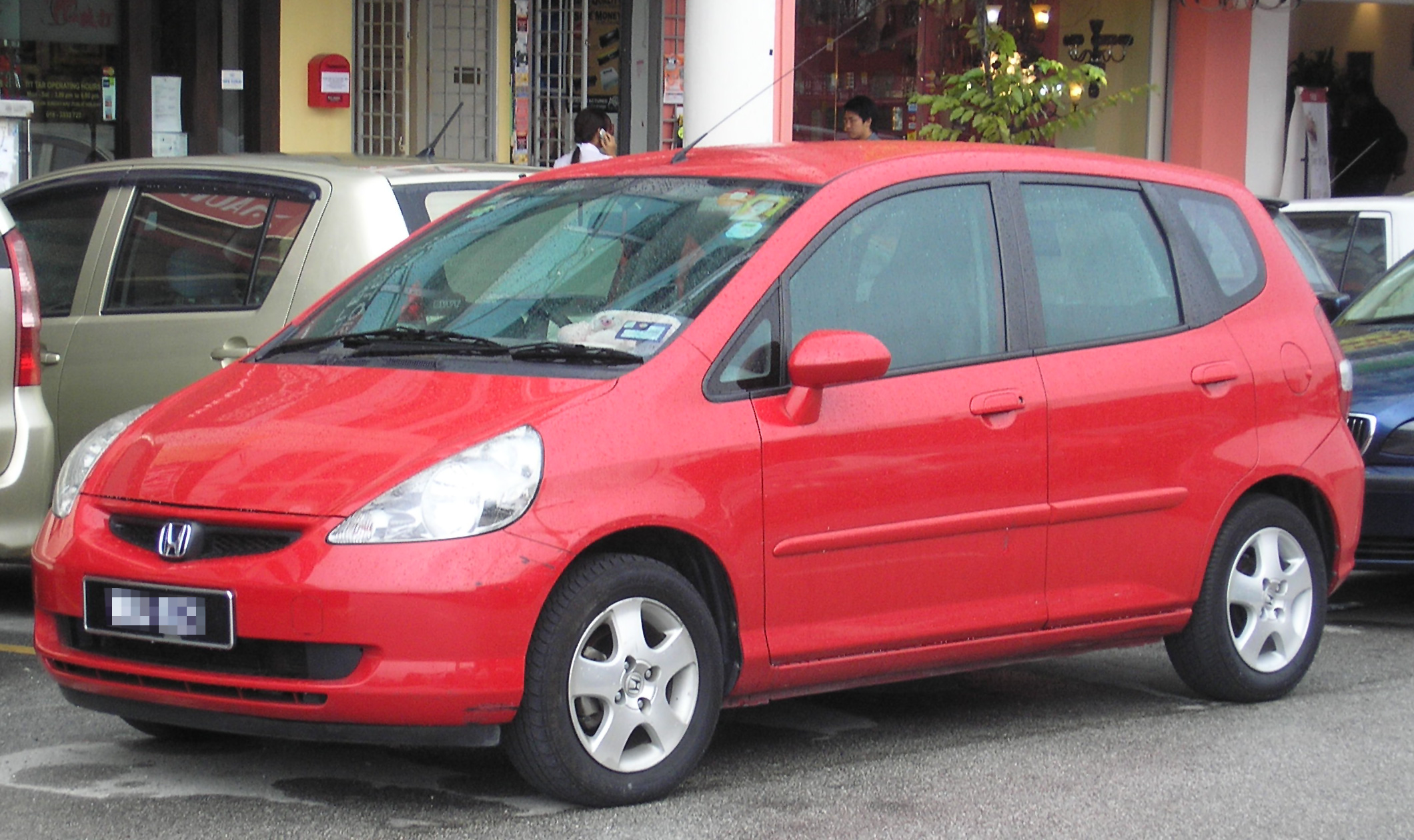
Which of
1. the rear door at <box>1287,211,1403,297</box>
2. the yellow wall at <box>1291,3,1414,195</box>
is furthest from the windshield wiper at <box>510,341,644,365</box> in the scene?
the yellow wall at <box>1291,3,1414,195</box>

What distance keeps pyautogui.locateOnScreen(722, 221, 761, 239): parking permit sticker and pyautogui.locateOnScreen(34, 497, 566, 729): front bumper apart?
1.17 m

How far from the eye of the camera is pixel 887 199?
17.9 feet

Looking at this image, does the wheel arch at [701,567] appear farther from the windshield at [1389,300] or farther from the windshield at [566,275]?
the windshield at [1389,300]

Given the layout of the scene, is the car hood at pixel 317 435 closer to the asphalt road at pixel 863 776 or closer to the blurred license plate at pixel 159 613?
the blurred license plate at pixel 159 613

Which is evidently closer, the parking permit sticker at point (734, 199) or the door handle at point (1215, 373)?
the parking permit sticker at point (734, 199)

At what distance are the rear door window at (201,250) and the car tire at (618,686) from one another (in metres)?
2.88

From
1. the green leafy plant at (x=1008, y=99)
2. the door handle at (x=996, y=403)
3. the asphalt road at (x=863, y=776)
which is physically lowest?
the asphalt road at (x=863, y=776)

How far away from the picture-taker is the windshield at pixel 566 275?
512 centimetres

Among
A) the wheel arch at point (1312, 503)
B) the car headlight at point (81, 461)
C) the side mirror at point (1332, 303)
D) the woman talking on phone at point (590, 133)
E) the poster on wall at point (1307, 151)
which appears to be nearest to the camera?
the car headlight at point (81, 461)

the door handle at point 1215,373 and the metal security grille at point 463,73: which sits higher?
the metal security grille at point 463,73

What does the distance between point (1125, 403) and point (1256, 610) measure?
94cm

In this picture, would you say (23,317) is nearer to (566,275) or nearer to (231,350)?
(231,350)

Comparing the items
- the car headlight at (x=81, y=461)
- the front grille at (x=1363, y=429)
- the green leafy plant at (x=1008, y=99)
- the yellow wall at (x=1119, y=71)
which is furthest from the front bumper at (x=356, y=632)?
the yellow wall at (x=1119, y=71)

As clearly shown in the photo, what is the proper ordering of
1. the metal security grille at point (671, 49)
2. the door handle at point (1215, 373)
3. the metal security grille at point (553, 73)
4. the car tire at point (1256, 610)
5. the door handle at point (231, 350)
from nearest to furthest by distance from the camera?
the door handle at point (1215, 373)
the car tire at point (1256, 610)
the door handle at point (231, 350)
the metal security grille at point (553, 73)
the metal security grille at point (671, 49)
